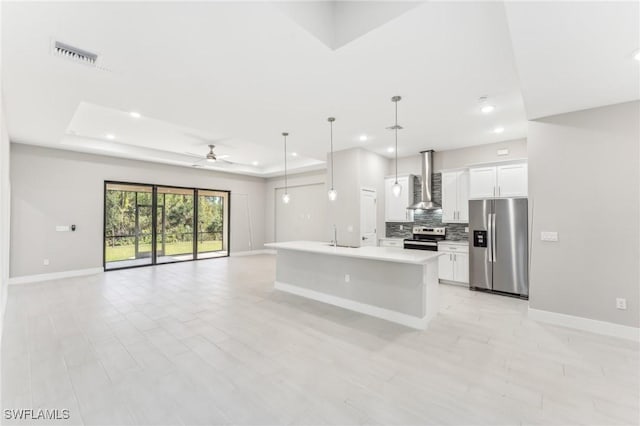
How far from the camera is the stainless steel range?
578 centimetres

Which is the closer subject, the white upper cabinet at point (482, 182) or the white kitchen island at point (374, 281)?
the white kitchen island at point (374, 281)

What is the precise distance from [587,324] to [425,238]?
312 centimetres

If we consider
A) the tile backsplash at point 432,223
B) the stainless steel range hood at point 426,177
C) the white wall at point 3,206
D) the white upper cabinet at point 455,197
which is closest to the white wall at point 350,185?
the tile backsplash at point 432,223

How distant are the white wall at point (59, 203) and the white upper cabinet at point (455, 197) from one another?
25.5 feet

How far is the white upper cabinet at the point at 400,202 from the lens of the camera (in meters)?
6.66

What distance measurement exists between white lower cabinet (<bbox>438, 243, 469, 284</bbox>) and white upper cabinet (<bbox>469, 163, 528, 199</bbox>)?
43.3 inches

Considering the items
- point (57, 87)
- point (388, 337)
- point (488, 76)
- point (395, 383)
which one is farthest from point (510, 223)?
point (57, 87)

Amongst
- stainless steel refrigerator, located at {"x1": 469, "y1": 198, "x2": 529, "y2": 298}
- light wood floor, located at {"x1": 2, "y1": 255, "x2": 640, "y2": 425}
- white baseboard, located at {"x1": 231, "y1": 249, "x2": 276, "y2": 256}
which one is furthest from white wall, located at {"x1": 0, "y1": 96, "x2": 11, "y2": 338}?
stainless steel refrigerator, located at {"x1": 469, "y1": 198, "x2": 529, "y2": 298}

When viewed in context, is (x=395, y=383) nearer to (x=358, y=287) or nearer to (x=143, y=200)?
(x=358, y=287)

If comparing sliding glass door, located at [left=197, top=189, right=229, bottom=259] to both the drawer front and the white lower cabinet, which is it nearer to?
the drawer front

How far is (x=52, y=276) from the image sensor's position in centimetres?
608

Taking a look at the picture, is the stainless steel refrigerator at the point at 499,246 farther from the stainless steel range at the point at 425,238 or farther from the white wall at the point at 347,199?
the white wall at the point at 347,199

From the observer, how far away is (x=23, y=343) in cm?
303

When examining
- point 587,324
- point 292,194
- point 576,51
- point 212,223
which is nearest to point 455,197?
point 587,324
